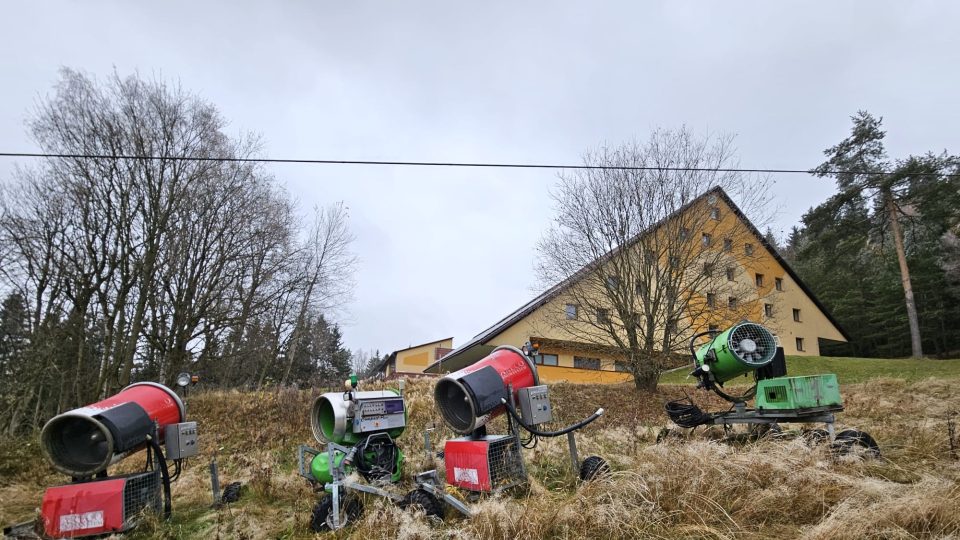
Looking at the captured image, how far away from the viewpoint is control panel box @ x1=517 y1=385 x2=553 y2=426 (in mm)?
4625

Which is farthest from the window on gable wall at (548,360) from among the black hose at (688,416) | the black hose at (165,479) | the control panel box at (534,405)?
the black hose at (165,479)

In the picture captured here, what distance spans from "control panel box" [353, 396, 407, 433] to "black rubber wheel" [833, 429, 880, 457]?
13.4 feet

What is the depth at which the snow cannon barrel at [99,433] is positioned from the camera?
180 inches

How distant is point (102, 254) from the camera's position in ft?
43.0

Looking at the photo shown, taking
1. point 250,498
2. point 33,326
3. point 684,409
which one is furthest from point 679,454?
point 33,326

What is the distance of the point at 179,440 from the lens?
5.13m

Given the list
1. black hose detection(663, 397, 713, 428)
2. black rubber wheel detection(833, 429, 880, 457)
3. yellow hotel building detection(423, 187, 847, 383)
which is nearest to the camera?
black rubber wheel detection(833, 429, 880, 457)

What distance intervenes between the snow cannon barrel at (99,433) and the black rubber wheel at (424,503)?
2.72m

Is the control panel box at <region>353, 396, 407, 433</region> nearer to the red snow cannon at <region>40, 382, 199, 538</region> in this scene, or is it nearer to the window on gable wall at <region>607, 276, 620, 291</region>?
the red snow cannon at <region>40, 382, 199, 538</region>

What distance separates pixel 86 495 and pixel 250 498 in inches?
67.6

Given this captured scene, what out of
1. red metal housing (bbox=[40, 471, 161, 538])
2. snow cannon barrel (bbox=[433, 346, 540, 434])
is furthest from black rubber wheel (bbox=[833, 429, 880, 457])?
red metal housing (bbox=[40, 471, 161, 538])

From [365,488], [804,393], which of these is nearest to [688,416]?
[804,393]

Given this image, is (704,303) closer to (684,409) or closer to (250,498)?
(684,409)

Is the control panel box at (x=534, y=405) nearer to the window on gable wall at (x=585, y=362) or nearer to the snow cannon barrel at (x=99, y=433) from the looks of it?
the snow cannon barrel at (x=99, y=433)
